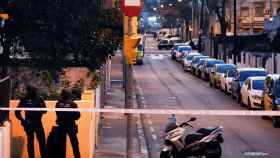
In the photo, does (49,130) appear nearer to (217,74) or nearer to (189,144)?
(189,144)

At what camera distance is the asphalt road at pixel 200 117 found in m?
21.5

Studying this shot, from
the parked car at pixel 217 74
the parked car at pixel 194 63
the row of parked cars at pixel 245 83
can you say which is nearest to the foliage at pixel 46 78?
the row of parked cars at pixel 245 83

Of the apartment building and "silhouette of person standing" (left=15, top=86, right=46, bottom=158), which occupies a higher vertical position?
the apartment building

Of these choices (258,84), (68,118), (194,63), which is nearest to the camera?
(68,118)

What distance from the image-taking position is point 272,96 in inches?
1087

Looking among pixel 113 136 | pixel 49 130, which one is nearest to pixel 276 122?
pixel 113 136

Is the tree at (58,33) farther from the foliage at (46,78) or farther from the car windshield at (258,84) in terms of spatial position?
the car windshield at (258,84)

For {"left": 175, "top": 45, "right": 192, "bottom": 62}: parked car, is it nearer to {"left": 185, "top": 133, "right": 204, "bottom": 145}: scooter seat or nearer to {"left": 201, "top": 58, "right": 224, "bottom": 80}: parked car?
{"left": 201, "top": 58, "right": 224, "bottom": 80}: parked car

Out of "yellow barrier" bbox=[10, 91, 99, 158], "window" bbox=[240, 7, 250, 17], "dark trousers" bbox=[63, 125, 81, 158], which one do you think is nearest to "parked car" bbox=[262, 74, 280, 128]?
"yellow barrier" bbox=[10, 91, 99, 158]

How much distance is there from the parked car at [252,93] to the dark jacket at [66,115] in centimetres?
1708

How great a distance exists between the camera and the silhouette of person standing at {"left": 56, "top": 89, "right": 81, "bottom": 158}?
1580 centimetres

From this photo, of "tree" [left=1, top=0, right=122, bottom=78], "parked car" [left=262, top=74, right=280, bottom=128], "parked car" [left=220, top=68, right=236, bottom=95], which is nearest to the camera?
"tree" [left=1, top=0, right=122, bottom=78]

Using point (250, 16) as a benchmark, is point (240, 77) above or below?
below

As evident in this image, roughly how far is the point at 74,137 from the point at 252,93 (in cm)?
1776
